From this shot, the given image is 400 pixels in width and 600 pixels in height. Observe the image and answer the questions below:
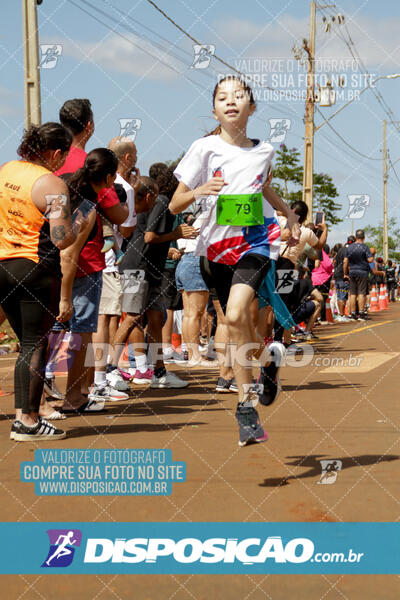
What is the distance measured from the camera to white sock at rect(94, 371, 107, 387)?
686 cm

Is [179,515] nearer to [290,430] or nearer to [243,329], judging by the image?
[243,329]

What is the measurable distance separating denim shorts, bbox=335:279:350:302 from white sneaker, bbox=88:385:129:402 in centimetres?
1511

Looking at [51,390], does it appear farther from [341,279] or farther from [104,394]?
[341,279]

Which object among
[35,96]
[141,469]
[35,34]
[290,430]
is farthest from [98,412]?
[35,34]

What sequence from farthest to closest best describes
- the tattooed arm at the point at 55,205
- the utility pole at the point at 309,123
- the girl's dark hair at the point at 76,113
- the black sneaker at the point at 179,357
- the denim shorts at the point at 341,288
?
the utility pole at the point at 309,123 → the denim shorts at the point at 341,288 → the black sneaker at the point at 179,357 → the girl's dark hair at the point at 76,113 → the tattooed arm at the point at 55,205

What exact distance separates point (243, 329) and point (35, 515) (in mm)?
1602

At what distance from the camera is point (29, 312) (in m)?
5.16

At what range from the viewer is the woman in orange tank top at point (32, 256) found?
5.04m

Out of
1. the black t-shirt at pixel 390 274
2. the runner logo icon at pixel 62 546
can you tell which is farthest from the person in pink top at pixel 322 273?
the black t-shirt at pixel 390 274

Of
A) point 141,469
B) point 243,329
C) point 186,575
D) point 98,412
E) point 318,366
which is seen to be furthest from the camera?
point 318,366

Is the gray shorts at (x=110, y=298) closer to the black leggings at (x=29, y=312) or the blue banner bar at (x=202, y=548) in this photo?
the black leggings at (x=29, y=312)

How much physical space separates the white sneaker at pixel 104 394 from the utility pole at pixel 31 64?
607 centimetres

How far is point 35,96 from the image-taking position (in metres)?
12.1

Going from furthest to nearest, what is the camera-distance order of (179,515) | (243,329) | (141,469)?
(243,329)
(141,469)
(179,515)
